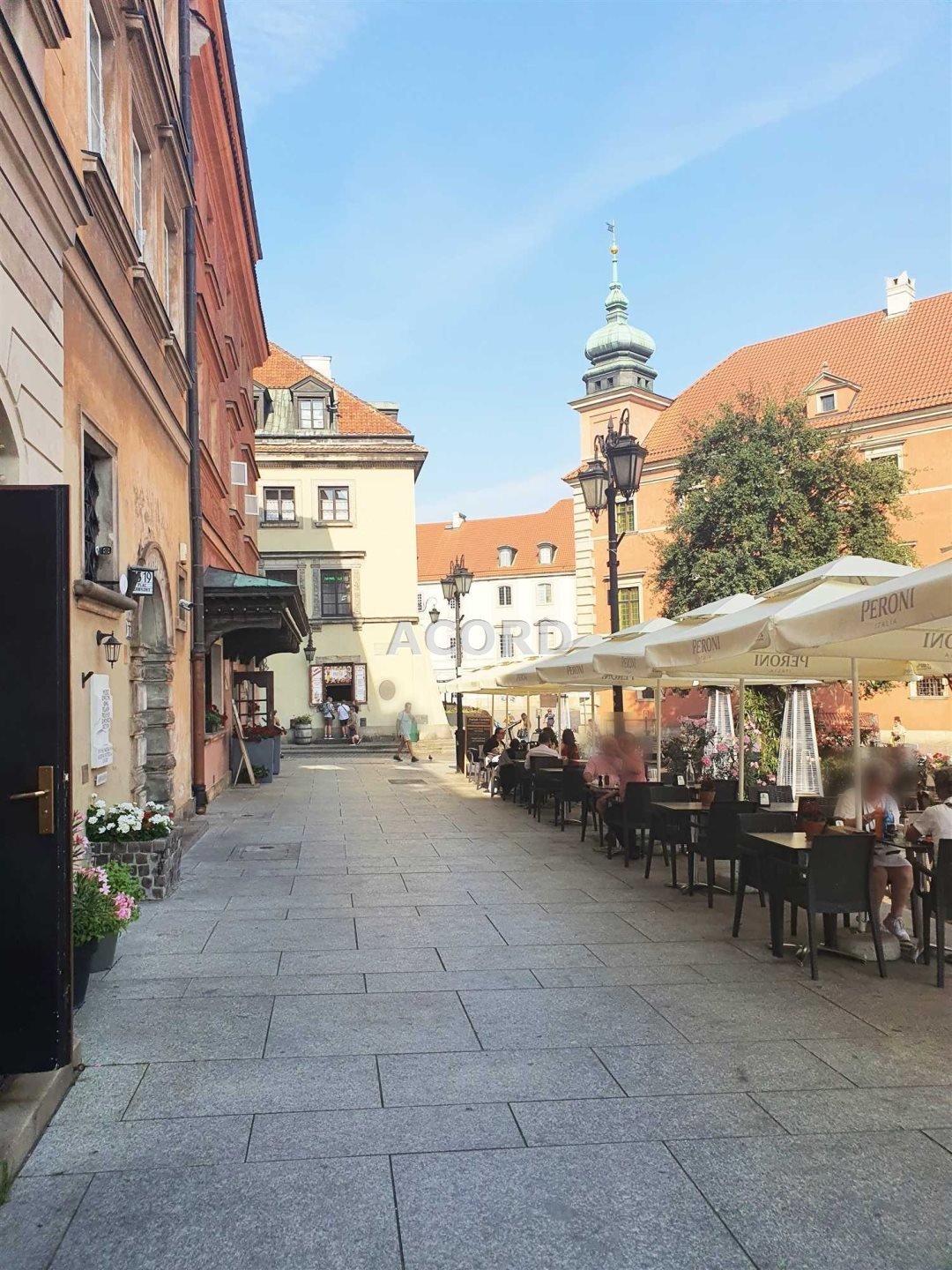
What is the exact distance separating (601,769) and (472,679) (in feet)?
28.6

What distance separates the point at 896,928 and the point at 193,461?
11.8 metres

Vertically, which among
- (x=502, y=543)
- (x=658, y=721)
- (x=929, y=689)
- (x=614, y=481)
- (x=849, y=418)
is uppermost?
(x=502, y=543)

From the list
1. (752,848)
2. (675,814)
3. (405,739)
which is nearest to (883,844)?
(752,848)

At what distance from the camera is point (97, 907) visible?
611 cm

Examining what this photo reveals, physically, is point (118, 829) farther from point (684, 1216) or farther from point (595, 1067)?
point (684, 1216)

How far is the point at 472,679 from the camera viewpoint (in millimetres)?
22281

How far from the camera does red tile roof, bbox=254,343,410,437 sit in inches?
A: 1746

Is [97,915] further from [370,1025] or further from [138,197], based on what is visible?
[138,197]

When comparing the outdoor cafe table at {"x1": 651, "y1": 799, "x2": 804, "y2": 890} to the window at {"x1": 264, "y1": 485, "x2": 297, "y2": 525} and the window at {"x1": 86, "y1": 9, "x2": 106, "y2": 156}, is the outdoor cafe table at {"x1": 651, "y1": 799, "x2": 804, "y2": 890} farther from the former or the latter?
the window at {"x1": 264, "y1": 485, "x2": 297, "y2": 525}

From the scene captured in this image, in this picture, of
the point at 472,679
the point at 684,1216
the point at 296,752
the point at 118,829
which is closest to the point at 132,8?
the point at 118,829

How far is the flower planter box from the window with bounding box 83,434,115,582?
95.0 inches

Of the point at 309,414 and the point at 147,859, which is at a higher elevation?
the point at 309,414

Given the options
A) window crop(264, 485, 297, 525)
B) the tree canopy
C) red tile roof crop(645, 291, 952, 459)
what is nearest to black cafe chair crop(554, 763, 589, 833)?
the tree canopy

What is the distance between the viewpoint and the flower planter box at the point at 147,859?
8734 mm
